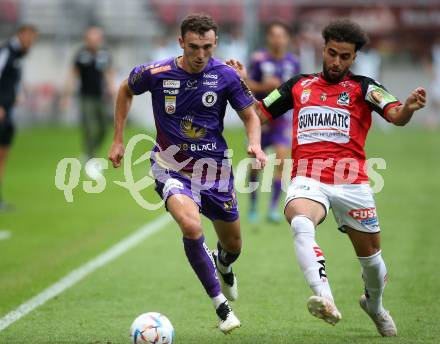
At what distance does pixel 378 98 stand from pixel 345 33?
51cm

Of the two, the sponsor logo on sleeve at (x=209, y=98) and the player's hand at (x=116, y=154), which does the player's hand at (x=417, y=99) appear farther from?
the player's hand at (x=116, y=154)

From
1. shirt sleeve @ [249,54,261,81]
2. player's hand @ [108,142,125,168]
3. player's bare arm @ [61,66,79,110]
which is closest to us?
player's hand @ [108,142,125,168]

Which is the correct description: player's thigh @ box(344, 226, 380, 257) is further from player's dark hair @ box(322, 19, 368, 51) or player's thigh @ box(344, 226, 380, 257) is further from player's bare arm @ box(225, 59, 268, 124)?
player's dark hair @ box(322, 19, 368, 51)

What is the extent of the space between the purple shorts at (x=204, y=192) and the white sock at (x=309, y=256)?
1039mm

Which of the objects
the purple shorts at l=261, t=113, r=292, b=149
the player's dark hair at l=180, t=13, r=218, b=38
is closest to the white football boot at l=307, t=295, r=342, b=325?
the player's dark hair at l=180, t=13, r=218, b=38

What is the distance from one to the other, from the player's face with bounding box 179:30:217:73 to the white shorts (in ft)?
4.03

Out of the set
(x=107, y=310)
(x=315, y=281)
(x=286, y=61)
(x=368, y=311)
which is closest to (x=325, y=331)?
(x=368, y=311)

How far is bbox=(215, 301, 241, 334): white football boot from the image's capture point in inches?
265

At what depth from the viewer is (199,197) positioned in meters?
7.39

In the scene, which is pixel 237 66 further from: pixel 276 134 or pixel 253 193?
pixel 276 134

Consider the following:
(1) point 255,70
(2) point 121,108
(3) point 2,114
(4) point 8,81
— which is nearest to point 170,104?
(2) point 121,108

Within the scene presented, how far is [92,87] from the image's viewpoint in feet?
66.5

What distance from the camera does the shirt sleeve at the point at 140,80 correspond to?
7.49m

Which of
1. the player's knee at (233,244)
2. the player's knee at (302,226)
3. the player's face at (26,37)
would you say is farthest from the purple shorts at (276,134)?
the player's knee at (302,226)
